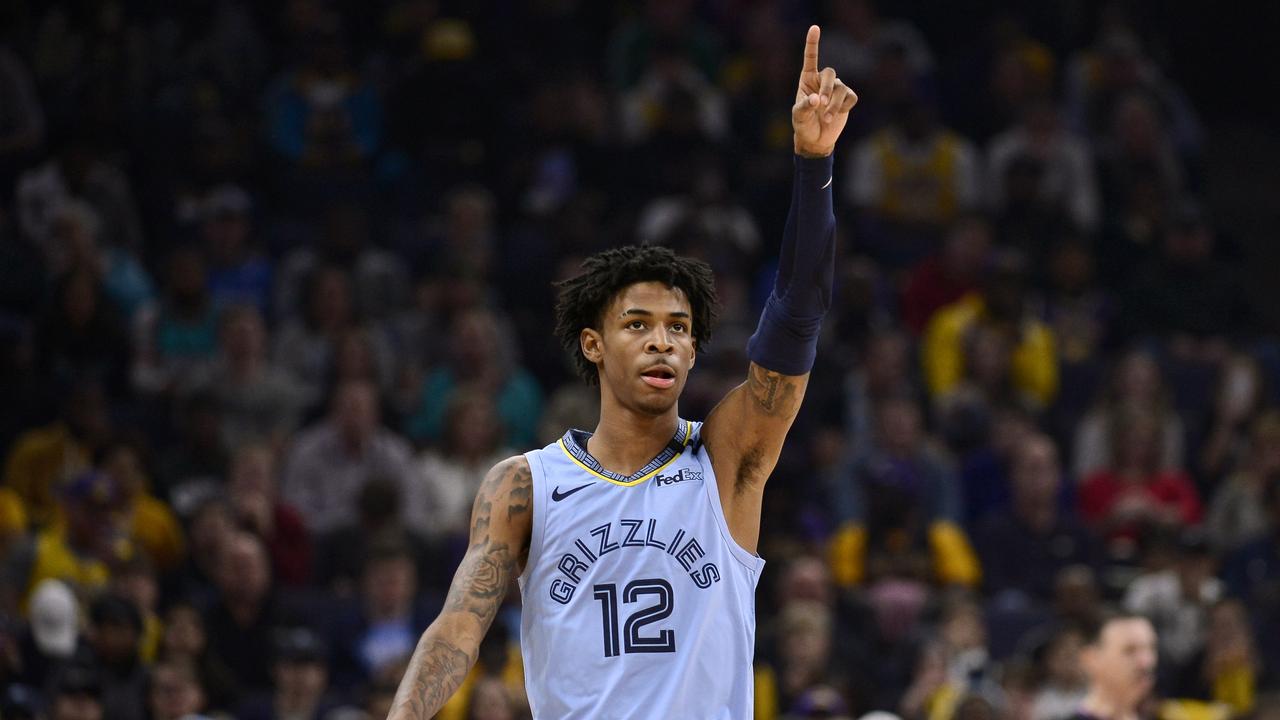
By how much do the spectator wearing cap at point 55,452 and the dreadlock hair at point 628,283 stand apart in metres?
6.06

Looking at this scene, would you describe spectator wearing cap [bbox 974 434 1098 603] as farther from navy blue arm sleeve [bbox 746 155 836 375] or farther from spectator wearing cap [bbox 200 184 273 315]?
navy blue arm sleeve [bbox 746 155 836 375]

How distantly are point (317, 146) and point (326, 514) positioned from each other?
3.53 meters

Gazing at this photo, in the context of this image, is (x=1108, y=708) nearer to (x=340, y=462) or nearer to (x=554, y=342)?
(x=340, y=462)

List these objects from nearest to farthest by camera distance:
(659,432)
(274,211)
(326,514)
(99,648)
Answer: (659,432)
(99,648)
(326,514)
(274,211)

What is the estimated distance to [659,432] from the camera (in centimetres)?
462

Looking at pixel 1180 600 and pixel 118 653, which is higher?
pixel 1180 600

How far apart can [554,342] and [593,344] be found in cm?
746

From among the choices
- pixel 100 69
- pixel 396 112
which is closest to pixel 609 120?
pixel 396 112

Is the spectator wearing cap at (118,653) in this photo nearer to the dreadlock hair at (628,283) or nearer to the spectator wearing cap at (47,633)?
the spectator wearing cap at (47,633)

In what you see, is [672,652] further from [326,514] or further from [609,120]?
[609,120]

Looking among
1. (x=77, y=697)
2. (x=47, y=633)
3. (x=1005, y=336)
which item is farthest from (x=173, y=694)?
(x=1005, y=336)

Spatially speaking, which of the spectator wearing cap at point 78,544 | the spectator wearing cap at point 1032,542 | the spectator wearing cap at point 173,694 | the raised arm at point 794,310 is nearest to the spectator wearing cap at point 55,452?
the spectator wearing cap at point 78,544

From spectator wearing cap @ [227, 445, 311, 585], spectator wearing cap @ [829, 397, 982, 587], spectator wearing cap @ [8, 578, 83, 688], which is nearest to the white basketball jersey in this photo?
spectator wearing cap @ [8, 578, 83, 688]

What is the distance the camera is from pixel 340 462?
35.7 ft
